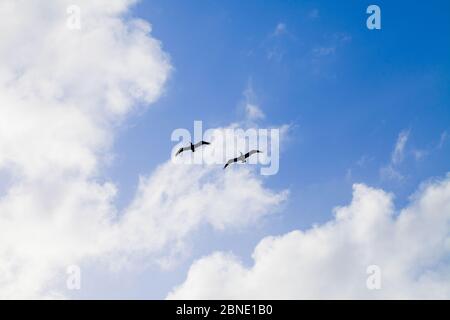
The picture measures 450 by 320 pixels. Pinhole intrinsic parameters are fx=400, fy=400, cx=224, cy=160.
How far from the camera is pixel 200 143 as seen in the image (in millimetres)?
59188
